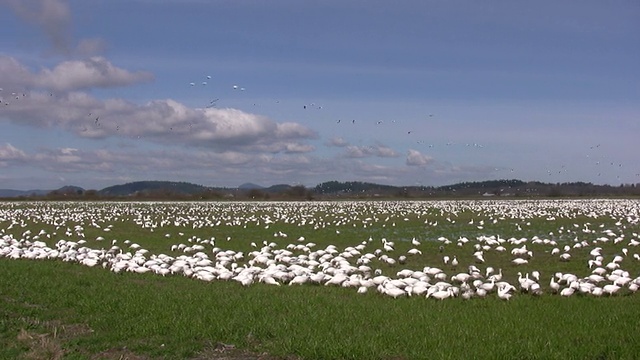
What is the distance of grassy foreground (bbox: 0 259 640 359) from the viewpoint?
1009 cm

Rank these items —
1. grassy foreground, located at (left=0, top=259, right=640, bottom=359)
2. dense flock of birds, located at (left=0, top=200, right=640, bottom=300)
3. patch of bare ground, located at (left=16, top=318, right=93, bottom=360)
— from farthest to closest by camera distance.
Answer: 1. dense flock of birds, located at (left=0, top=200, right=640, bottom=300)
2. patch of bare ground, located at (left=16, top=318, right=93, bottom=360)
3. grassy foreground, located at (left=0, top=259, right=640, bottom=359)

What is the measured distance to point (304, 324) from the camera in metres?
11.8

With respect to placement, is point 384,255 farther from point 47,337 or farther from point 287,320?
point 47,337

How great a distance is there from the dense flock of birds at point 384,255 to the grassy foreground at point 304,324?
102 centimetres

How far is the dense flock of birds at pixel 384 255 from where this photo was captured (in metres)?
16.4

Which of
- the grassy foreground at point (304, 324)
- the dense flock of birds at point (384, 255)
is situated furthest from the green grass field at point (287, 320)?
the dense flock of birds at point (384, 255)

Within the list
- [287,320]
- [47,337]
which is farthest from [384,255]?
[47,337]

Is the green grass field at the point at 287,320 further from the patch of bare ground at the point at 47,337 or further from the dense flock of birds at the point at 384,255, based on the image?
the dense flock of birds at the point at 384,255

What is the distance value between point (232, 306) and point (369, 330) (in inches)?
139

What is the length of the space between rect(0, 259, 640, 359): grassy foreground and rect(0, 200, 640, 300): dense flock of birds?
102cm

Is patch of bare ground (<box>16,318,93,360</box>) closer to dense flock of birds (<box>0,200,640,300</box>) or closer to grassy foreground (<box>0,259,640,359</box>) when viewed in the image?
grassy foreground (<box>0,259,640,359</box>)

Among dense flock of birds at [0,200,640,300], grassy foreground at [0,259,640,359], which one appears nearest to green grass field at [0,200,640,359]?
grassy foreground at [0,259,640,359]

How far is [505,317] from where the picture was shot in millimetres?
12336

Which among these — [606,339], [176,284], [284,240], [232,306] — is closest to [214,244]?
[284,240]
